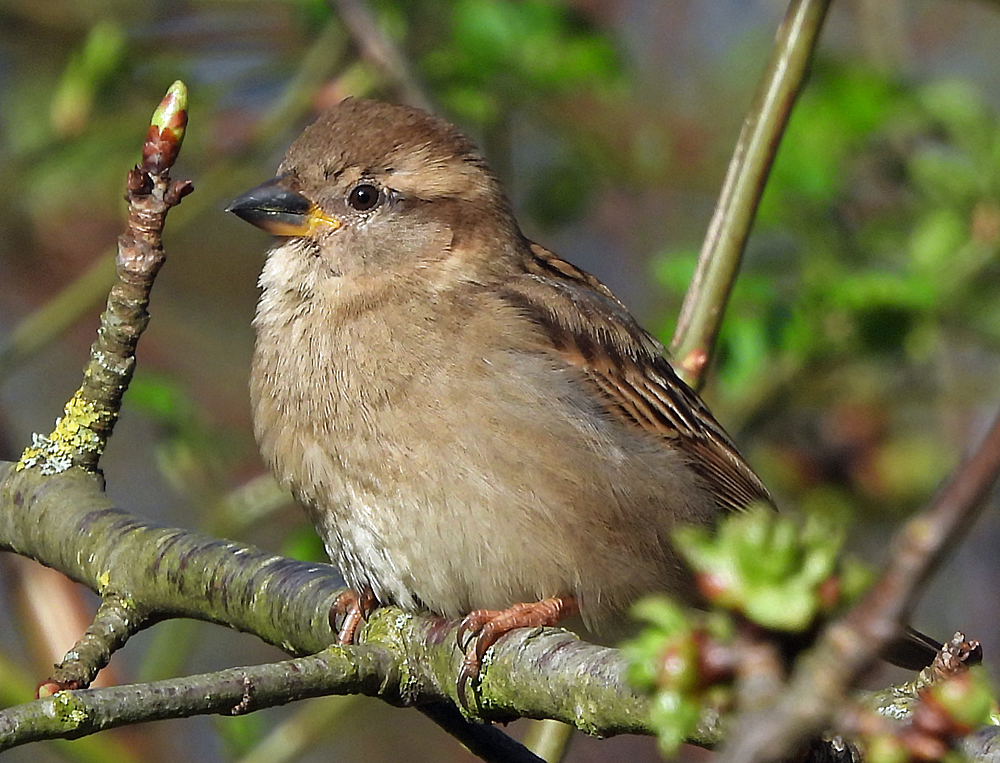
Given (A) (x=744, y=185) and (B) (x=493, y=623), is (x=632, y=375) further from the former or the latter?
(B) (x=493, y=623)

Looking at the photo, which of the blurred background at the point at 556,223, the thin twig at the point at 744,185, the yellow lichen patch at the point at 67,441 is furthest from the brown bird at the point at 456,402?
the blurred background at the point at 556,223

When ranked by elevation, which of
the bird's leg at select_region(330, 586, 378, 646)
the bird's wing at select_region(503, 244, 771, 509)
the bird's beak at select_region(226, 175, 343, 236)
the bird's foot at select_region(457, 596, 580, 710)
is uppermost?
the bird's beak at select_region(226, 175, 343, 236)

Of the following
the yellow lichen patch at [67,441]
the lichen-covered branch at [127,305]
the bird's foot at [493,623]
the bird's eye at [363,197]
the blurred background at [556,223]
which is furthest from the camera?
the blurred background at [556,223]

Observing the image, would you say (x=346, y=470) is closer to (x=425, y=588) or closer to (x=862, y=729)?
(x=425, y=588)

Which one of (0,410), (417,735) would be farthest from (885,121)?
(417,735)

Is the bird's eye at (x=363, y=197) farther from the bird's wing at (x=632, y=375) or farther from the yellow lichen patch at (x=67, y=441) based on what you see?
the yellow lichen patch at (x=67, y=441)

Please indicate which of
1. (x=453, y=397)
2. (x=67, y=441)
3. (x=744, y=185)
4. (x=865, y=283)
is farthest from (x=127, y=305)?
Answer: (x=865, y=283)

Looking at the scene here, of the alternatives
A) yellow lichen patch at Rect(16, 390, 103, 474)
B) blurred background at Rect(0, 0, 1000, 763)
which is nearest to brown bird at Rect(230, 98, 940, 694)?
yellow lichen patch at Rect(16, 390, 103, 474)

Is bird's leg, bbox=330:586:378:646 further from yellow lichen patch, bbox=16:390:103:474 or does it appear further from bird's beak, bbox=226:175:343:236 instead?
bird's beak, bbox=226:175:343:236
